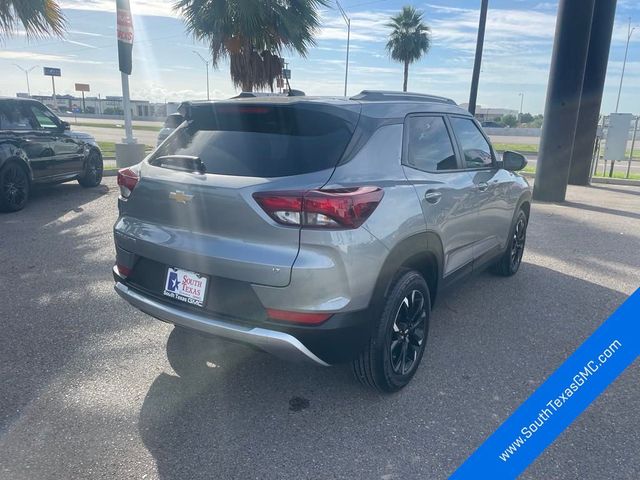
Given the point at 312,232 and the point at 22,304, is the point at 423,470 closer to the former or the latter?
the point at 312,232

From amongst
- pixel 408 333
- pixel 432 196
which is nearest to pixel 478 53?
pixel 432 196

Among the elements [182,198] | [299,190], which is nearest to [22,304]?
[182,198]

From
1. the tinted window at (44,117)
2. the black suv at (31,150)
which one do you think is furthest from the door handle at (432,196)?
the tinted window at (44,117)

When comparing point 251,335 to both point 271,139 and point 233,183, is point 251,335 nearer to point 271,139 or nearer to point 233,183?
point 233,183

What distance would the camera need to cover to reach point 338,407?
3.00 m

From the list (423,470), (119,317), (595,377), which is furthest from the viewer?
(119,317)

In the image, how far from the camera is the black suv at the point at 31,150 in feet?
25.7

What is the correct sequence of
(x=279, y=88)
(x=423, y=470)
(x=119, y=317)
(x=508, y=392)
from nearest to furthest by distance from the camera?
(x=423, y=470) → (x=508, y=392) → (x=119, y=317) → (x=279, y=88)

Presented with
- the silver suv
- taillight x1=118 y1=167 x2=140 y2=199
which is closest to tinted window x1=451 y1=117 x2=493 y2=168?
the silver suv

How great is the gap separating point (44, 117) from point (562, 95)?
989cm

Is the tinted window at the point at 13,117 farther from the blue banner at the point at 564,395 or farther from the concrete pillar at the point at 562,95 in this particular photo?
the concrete pillar at the point at 562,95

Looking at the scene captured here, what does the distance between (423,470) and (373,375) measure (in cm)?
61

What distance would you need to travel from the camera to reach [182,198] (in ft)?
9.37

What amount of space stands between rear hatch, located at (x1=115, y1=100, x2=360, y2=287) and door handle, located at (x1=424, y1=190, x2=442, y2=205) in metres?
0.72
